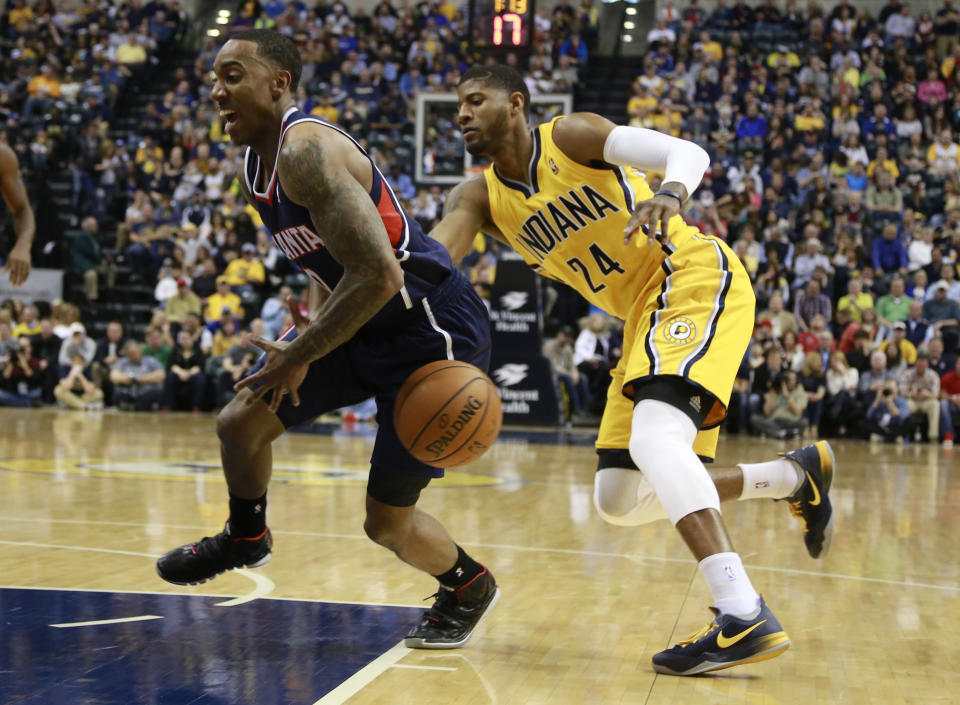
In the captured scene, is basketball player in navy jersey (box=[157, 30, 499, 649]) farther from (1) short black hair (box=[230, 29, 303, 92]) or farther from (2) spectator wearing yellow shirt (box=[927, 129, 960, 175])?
(2) spectator wearing yellow shirt (box=[927, 129, 960, 175])

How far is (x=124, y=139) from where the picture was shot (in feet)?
66.7

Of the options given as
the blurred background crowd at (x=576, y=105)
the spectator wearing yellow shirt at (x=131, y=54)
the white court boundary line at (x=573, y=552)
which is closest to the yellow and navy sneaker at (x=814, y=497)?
the white court boundary line at (x=573, y=552)

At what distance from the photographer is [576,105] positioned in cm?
1977

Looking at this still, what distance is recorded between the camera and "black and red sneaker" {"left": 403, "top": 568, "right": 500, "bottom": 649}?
3.74 meters

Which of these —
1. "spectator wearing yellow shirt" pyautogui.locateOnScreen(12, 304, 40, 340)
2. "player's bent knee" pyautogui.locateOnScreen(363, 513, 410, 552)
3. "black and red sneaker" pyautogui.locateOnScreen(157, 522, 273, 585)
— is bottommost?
"spectator wearing yellow shirt" pyautogui.locateOnScreen(12, 304, 40, 340)

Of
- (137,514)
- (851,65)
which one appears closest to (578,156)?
(137,514)

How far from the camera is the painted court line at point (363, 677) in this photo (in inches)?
120

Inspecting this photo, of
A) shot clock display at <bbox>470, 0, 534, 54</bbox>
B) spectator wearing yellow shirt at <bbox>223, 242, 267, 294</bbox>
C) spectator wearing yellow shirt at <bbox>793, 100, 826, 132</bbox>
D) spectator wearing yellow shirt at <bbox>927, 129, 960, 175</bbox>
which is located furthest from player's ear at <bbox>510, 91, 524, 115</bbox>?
spectator wearing yellow shirt at <bbox>793, 100, 826, 132</bbox>

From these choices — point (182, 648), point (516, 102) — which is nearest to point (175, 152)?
point (516, 102)

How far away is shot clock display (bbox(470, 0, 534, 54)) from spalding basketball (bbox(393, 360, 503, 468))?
11093 mm

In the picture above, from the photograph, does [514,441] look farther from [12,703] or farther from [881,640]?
[12,703]

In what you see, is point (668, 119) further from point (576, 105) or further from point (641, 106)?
point (576, 105)

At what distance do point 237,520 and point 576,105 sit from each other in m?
16.7

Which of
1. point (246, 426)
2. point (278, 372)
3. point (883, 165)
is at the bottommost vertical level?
point (246, 426)
